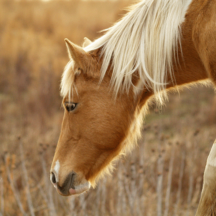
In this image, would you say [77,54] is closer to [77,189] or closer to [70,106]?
[70,106]

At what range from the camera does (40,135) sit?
5656 mm

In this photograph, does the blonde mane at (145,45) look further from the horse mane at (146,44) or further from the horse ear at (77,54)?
the horse ear at (77,54)

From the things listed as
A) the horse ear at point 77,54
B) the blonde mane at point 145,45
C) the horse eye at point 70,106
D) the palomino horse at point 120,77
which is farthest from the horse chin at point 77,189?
the horse ear at point 77,54

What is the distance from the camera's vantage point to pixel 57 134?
5.37m

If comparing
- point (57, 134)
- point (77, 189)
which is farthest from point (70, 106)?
point (57, 134)

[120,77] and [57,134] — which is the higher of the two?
[120,77]

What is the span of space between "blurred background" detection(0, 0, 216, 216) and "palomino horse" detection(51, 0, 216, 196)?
638mm

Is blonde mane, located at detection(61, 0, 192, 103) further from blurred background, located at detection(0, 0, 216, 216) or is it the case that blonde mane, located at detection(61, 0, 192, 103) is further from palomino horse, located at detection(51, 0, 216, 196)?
blurred background, located at detection(0, 0, 216, 216)

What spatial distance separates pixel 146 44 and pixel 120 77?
26cm

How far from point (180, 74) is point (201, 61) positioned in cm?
17

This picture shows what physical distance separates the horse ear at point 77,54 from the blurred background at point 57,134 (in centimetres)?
90

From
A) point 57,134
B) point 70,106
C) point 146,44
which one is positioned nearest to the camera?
point 146,44

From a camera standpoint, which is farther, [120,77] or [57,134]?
[57,134]

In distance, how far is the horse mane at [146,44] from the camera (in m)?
1.74
